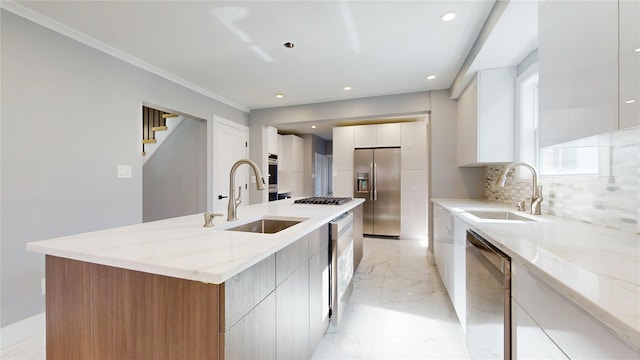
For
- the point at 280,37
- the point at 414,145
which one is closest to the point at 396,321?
the point at 280,37

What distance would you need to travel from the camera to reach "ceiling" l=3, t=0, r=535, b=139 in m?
1.87

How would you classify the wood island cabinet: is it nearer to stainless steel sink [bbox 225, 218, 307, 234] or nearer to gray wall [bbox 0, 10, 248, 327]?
stainless steel sink [bbox 225, 218, 307, 234]

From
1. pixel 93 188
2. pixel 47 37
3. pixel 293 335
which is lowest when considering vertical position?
pixel 293 335

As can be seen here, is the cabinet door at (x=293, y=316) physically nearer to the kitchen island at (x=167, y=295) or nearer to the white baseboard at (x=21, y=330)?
the kitchen island at (x=167, y=295)

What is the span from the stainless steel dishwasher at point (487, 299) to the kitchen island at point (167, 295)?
3.01 feet

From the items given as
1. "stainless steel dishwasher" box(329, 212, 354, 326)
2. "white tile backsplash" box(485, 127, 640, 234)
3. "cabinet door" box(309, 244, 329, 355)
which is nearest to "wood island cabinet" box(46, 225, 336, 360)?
"cabinet door" box(309, 244, 329, 355)

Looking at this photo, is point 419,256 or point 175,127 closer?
point 419,256

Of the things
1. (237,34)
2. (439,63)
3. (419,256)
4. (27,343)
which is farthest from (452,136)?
(27,343)

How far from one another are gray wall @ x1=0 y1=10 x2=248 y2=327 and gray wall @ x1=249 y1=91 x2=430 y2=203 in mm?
2016

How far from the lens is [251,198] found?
4688 millimetres

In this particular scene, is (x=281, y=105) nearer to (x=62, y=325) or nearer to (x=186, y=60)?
(x=186, y=60)

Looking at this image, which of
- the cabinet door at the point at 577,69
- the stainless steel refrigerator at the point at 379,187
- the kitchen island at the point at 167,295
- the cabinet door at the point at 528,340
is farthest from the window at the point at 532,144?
the stainless steel refrigerator at the point at 379,187

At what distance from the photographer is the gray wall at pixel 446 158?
342 centimetres

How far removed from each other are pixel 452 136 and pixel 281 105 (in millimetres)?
2757
